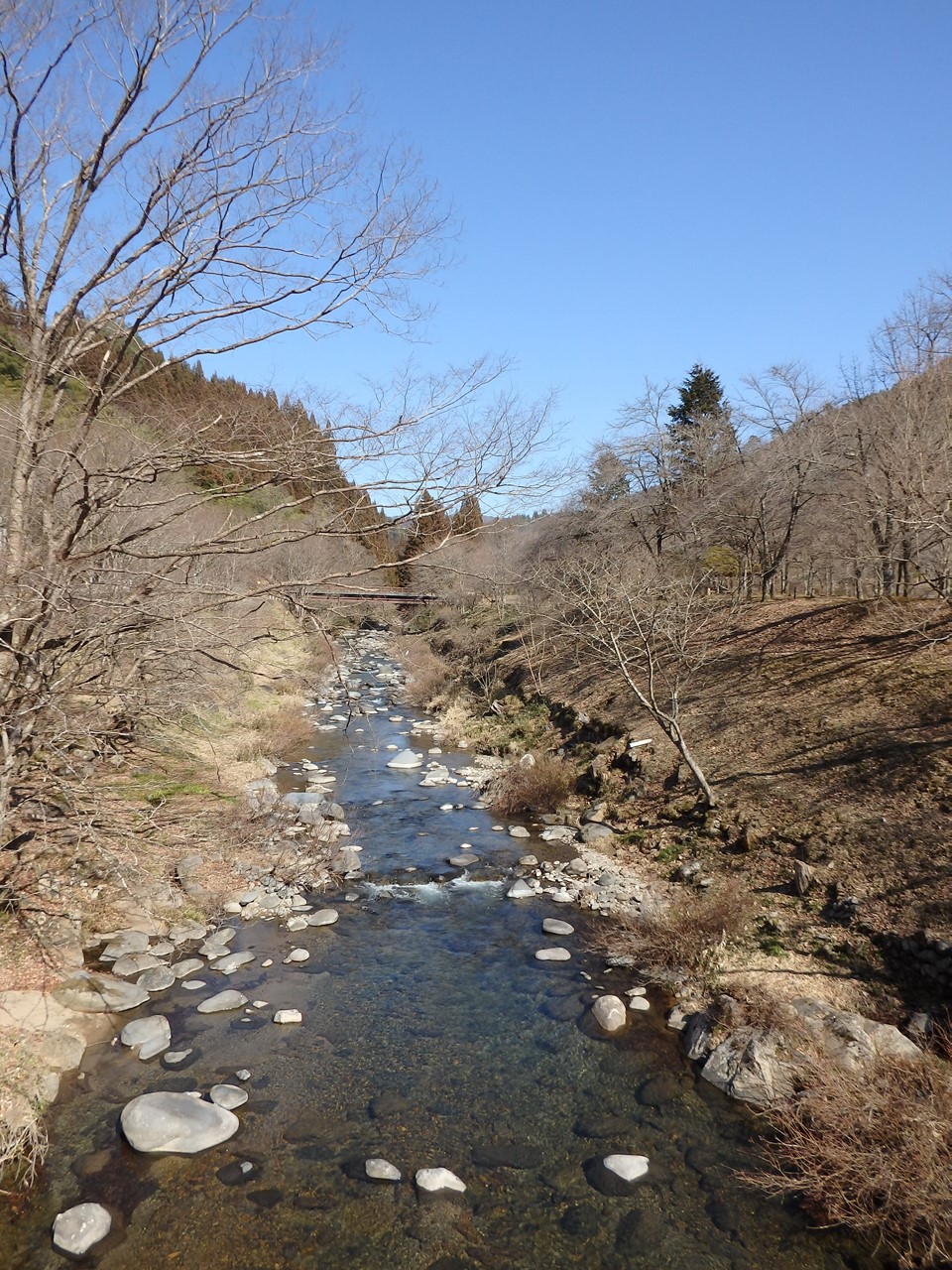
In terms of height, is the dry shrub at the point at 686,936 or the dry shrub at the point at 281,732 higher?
the dry shrub at the point at 281,732

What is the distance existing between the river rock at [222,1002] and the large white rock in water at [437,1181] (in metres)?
2.74

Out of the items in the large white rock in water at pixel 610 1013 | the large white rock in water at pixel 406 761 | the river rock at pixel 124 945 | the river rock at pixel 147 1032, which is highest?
the large white rock in water at pixel 406 761

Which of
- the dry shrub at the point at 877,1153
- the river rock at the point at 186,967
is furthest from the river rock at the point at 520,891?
the dry shrub at the point at 877,1153

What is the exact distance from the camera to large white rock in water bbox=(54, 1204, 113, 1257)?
4.30 metres

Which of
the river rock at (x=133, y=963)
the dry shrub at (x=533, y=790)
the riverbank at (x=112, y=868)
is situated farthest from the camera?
the dry shrub at (x=533, y=790)

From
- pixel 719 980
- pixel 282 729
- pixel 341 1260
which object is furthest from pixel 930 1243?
pixel 282 729

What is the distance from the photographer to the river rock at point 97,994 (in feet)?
21.4

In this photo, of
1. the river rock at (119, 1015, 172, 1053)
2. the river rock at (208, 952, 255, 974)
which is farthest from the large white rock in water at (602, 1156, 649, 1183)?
the river rock at (208, 952, 255, 974)

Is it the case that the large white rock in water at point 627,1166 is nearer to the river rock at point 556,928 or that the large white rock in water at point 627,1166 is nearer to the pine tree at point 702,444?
the river rock at point 556,928

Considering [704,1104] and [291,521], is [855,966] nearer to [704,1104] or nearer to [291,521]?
[704,1104]

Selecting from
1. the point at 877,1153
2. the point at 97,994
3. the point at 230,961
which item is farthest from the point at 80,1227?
the point at 877,1153

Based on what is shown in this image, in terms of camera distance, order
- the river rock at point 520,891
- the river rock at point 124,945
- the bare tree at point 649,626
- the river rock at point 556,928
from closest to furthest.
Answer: the river rock at point 124,945 < the river rock at point 556,928 < the river rock at point 520,891 < the bare tree at point 649,626

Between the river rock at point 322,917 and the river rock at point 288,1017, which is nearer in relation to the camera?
the river rock at point 288,1017

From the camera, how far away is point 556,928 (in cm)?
879
